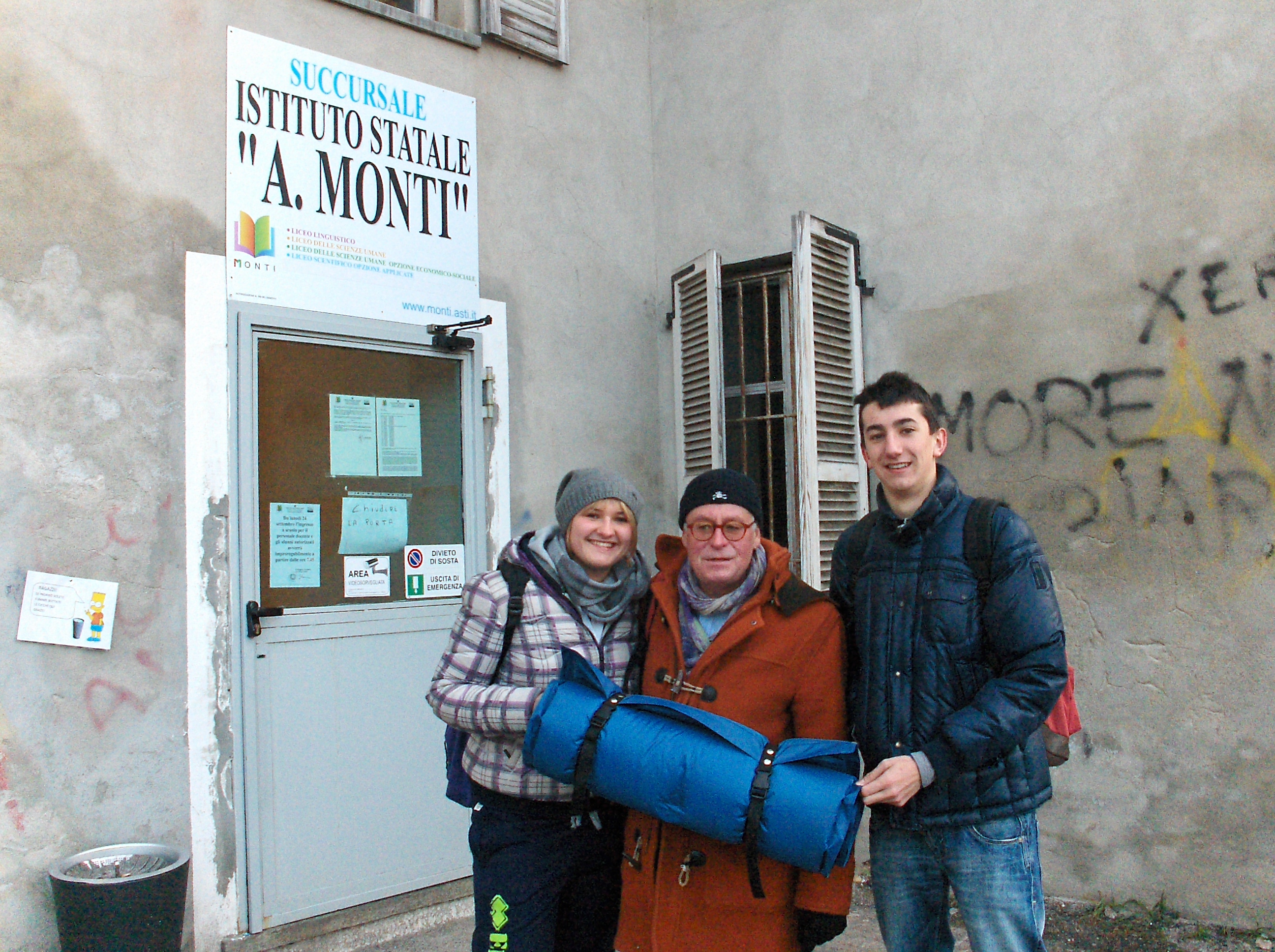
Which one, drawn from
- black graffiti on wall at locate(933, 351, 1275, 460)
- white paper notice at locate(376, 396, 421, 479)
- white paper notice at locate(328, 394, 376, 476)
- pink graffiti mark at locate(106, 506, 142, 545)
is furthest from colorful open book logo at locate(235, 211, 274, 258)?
black graffiti on wall at locate(933, 351, 1275, 460)

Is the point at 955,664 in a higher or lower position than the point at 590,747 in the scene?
higher

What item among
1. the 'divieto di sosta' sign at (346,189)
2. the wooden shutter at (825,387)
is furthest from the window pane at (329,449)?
the wooden shutter at (825,387)

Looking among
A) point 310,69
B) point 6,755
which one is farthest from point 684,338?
point 6,755

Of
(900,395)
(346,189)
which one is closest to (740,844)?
(900,395)

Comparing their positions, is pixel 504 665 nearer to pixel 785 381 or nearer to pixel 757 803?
pixel 757 803

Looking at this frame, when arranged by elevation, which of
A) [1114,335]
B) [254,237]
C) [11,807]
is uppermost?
[254,237]

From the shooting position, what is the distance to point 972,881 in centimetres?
210

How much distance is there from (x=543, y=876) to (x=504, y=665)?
1.68 ft

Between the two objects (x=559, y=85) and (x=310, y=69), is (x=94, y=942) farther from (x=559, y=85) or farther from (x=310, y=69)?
(x=559, y=85)

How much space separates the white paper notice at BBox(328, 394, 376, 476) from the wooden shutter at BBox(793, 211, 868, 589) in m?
1.83

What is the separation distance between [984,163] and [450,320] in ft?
7.91

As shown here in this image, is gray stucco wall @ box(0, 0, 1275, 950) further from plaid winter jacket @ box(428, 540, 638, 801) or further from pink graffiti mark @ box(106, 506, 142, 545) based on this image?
plaid winter jacket @ box(428, 540, 638, 801)

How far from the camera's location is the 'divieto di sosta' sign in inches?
150

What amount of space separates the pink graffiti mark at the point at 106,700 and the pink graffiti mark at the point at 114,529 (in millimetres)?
482
